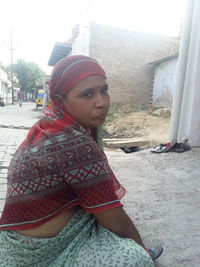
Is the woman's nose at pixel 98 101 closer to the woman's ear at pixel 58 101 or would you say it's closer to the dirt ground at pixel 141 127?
the woman's ear at pixel 58 101

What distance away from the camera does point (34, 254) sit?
3.92 ft

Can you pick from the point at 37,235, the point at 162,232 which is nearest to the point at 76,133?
the point at 37,235

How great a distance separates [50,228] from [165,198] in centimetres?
175

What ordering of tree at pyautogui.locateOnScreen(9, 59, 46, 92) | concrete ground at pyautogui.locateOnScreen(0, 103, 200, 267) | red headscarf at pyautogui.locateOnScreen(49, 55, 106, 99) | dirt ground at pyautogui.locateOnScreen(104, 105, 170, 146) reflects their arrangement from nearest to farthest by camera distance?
1. red headscarf at pyautogui.locateOnScreen(49, 55, 106, 99)
2. concrete ground at pyautogui.locateOnScreen(0, 103, 200, 267)
3. dirt ground at pyautogui.locateOnScreen(104, 105, 170, 146)
4. tree at pyautogui.locateOnScreen(9, 59, 46, 92)

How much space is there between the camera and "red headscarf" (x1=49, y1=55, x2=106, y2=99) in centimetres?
122

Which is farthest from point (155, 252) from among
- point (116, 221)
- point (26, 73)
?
point (26, 73)

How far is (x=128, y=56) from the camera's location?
44.8ft

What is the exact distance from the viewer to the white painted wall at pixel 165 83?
38.9ft

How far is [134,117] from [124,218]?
926cm

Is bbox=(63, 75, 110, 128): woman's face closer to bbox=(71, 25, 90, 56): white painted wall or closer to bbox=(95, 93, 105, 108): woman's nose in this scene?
bbox=(95, 93, 105, 108): woman's nose

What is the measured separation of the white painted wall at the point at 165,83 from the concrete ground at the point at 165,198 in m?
7.94

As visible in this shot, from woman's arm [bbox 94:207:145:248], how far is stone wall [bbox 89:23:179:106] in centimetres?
1239

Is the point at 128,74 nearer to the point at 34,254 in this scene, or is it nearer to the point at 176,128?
the point at 176,128

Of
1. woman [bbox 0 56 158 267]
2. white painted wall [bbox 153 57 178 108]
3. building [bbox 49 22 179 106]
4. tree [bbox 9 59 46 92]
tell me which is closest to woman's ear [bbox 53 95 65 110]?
woman [bbox 0 56 158 267]
